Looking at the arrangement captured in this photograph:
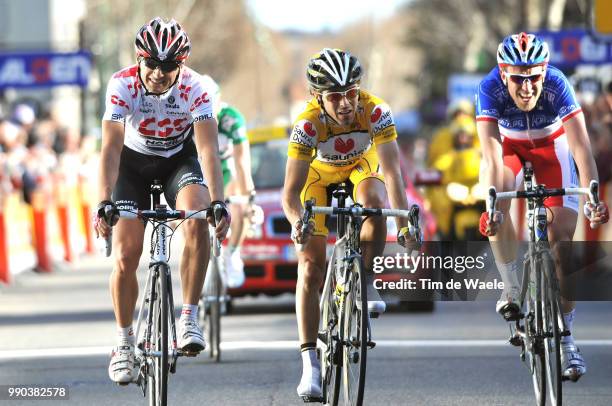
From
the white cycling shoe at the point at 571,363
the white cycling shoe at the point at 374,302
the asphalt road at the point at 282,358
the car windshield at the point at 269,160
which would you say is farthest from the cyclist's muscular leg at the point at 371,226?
the car windshield at the point at 269,160

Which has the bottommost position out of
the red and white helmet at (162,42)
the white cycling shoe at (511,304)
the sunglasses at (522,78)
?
the white cycling shoe at (511,304)

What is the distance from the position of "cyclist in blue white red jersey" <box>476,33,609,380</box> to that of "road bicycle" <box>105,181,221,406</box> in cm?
173

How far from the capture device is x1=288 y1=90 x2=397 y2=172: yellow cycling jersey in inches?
368

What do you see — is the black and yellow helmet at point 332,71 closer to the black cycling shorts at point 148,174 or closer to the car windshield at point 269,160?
the black cycling shorts at point 148,174

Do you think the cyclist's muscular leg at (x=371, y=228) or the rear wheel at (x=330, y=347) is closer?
the rear wheel at (x=330, y=347)

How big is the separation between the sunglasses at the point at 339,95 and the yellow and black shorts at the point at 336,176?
0.63 m

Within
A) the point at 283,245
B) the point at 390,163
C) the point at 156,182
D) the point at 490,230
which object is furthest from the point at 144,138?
the point at 283,245

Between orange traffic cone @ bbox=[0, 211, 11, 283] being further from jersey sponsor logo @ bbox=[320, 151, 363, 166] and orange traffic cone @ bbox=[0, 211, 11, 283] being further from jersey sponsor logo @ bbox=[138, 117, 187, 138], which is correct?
→ jersey sponsor logo @ bbox=[320, 151, 363, 166]

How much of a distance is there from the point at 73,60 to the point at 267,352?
2728 cm

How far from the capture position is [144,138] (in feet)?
31.5

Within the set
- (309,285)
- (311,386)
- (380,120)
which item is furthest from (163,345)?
(380,120)

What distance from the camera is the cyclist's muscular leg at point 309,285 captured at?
9.51 m

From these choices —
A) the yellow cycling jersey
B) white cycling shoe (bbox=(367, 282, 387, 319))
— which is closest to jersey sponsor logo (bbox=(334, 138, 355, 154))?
the yellow cycling jersey

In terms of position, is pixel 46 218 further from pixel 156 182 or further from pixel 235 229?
pixel 156 182
